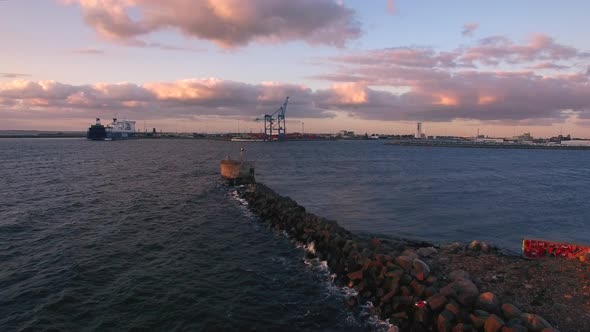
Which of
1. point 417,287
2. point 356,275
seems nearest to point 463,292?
point 417,287

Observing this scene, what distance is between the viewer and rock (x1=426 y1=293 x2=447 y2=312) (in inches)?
412

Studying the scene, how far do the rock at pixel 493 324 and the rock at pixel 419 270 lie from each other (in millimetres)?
2929

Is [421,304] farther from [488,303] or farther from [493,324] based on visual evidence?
[493,324]

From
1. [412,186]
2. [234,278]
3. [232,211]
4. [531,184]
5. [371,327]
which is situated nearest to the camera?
[371,327]

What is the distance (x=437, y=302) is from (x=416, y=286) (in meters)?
1.22

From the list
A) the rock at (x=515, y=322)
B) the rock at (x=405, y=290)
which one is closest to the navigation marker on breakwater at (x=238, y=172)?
the rock at (x=405, y=290)

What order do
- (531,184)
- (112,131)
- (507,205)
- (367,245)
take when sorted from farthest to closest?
(112,131) < (531,184) < (507,205) < (367,245)

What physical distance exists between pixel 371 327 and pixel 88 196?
30376 mm

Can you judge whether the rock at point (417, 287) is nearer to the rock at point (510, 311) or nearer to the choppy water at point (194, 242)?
the choppy water at point (194, 242)

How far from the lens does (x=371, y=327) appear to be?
11.1 meters

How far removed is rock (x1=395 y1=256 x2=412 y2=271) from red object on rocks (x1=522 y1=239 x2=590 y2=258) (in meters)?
7.25

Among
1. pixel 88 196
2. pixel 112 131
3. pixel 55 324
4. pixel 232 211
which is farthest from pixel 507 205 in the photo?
pixel 112 131

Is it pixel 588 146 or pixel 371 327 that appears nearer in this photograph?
pixel 371 327

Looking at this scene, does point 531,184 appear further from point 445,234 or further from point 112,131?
point 112,131
